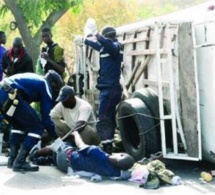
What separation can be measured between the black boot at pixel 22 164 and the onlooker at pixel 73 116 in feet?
2.41

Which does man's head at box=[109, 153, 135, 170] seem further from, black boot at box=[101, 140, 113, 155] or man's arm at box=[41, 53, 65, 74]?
man's arm at box=[41, 53, 65, 74]

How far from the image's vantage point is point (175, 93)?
690 centimetres

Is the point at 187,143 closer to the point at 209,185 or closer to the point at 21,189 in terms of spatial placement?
the point at 209,185

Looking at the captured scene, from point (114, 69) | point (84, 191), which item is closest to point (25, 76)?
point (114, 69)

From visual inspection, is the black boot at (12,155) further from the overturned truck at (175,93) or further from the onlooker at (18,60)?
the onlooker at (18,60)

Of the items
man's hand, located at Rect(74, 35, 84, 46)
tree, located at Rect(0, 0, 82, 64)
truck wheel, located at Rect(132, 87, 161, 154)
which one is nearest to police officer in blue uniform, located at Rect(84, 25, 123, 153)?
truck wheel, located at Rect(132, 87, 161, 154)

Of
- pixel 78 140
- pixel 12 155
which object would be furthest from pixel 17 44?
pixel 78 140

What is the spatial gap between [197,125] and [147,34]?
5.38 feet

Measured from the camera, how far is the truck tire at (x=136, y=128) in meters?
7.07

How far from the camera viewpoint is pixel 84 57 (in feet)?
34.5

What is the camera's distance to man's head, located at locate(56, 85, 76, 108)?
7.26 metres

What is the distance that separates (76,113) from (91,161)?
119 cm

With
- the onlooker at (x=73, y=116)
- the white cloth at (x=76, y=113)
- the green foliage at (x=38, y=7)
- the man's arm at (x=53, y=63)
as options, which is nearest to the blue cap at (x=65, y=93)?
the onlooker at (x=73, y=116)

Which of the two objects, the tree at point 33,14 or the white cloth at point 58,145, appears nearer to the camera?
the white cloth at point 58,145
